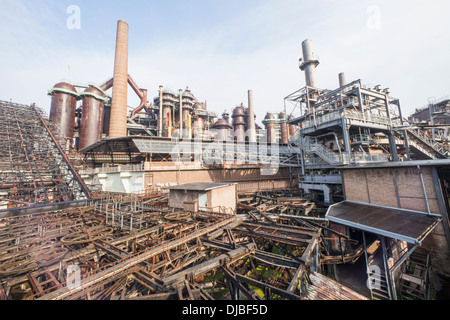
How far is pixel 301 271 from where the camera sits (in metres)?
5.41

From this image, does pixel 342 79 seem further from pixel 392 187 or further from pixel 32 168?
pixel 32 168

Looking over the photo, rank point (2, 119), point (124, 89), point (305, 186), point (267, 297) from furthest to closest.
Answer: point (124, 89) → point (2, 119) → point (305, 186) → point (267, 297)

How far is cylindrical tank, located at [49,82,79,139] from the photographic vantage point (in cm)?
3173

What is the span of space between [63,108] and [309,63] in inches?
1773

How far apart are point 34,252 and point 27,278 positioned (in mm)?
2029

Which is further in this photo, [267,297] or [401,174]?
[401,174]

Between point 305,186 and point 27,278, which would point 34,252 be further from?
point 305,186

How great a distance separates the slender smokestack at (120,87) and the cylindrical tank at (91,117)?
6001mm

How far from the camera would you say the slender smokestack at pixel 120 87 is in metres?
30.4

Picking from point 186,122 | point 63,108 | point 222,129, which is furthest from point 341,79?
point 63,108

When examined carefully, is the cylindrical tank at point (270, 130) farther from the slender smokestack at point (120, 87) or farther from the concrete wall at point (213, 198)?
the concrete wall at point (213, 198)
